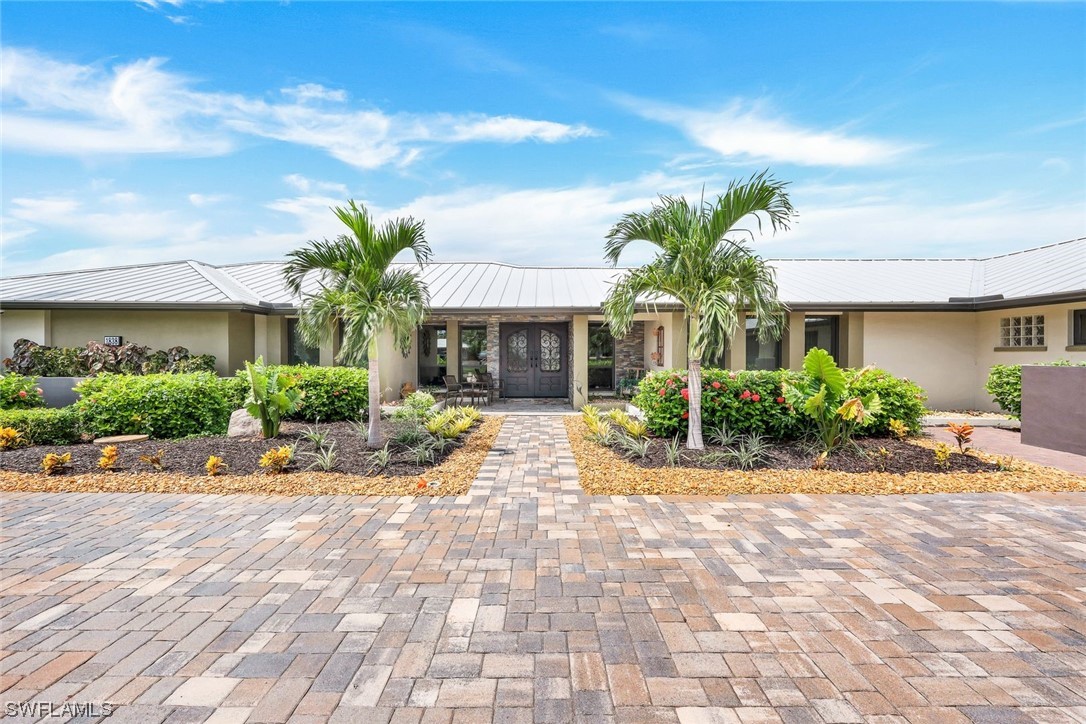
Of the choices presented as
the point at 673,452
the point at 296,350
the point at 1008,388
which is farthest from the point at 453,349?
the point at 1008,388

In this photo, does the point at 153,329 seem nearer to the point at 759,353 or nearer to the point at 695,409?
the point at 695,409

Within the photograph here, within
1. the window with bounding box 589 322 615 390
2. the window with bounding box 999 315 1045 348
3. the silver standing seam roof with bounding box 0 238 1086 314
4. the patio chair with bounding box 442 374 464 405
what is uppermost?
the silver standing seam roof with bounding box 0 238 1086 314

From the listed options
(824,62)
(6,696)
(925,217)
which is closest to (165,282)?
(6,696)

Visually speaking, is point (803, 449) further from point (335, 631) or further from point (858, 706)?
point (335, 631)

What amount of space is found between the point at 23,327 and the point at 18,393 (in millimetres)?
3816

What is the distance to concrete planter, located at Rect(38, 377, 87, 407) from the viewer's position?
1078cm

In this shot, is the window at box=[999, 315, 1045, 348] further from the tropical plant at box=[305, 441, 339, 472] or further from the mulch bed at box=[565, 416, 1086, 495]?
the tropical plant at box=[305, 441, 339, 472]

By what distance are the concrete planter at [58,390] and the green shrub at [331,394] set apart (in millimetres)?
5166

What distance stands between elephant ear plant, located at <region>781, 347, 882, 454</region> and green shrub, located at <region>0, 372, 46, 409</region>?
13552 mm

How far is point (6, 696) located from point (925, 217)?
61.6 feet

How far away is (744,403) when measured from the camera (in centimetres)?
797

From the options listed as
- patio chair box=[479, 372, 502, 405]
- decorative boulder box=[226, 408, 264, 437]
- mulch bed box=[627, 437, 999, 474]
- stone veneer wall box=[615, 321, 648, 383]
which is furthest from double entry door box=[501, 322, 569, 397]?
mulch bed box=[627, 437, 999, 474]

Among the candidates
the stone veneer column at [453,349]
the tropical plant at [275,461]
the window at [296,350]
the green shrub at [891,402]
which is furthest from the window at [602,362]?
the tropical plant at [275,461]

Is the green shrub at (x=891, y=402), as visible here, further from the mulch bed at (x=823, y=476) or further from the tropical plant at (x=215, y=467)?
the tropical plant at (x=215, y=467)
